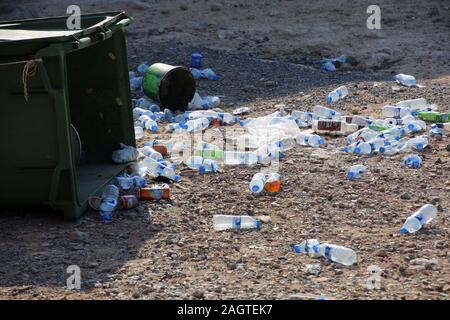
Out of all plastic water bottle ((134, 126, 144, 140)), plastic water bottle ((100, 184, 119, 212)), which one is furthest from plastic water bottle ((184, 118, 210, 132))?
plastic water bottle ((100, 184, 119, 212))

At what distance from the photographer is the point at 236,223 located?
5727 millimetres

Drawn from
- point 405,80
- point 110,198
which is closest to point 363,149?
point 110,198

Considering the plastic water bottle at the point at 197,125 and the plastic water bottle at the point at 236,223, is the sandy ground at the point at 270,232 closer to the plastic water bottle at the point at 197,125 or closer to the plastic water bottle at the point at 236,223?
the plastic water bottle at the point at 236,223

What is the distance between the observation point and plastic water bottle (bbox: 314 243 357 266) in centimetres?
510

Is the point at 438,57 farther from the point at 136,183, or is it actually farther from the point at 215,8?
the point at 136,183

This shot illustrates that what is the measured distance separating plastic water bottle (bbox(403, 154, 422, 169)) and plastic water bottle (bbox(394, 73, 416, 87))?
2705 millimetres

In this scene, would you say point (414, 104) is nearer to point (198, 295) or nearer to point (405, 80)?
point (405, 80)

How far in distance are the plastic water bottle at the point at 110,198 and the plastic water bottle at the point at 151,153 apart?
0.72 meters

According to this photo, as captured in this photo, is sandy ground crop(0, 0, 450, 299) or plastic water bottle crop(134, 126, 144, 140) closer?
sandy ground crop(0, 0, 450, 299)

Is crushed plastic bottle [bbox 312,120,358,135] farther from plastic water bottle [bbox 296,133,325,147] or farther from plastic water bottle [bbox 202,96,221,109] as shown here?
plastic water bottle [bbox 202,96,221,109]

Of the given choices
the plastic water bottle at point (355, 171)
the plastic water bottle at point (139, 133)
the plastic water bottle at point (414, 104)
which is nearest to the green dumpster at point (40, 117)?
the plastic water bottle at point (139, 133)

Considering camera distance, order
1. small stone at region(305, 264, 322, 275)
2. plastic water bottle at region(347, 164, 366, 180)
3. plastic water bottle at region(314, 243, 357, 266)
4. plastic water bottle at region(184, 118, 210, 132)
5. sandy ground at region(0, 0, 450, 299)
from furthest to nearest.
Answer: plastic water bottle at region(184, 118, 210, 132), plastic water bottle at region(347, 164, 366, 180), plastic water bottle at region(314, 243, 357, 266), small stone at region(305, 264, 322, 275), sandy ground at region(0, 0, 450, 299)

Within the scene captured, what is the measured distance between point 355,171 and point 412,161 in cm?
49

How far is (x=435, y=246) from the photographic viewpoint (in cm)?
529
